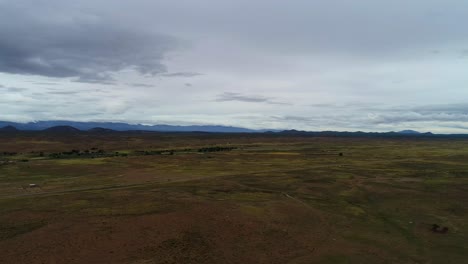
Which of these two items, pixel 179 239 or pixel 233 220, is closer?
pixel 179 239

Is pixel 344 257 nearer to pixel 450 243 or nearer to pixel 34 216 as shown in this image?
pixel 450 243

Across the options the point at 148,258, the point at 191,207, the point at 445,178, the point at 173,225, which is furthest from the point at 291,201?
the point at 445,178

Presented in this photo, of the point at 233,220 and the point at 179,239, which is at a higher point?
the point at 233,220

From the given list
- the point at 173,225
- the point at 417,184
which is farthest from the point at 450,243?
the point at 417,184

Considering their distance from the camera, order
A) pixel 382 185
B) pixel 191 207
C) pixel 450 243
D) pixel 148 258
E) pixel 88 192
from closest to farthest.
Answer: pixel 148 258 < pixel 450 243 < pixel 191 207 < pixel 88 192 < pixel 382 185

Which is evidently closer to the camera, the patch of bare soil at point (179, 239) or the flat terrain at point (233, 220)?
the patch of bare soil at point (179, 239)

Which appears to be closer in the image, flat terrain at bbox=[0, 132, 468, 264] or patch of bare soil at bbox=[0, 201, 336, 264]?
patch of bare soil at bbox=[0, 201, 336, 264]

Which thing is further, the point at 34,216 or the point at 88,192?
the point at 88,192

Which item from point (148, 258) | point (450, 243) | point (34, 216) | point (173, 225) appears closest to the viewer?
point (148, 258)

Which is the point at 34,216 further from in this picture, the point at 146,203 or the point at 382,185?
the point at 382,185
